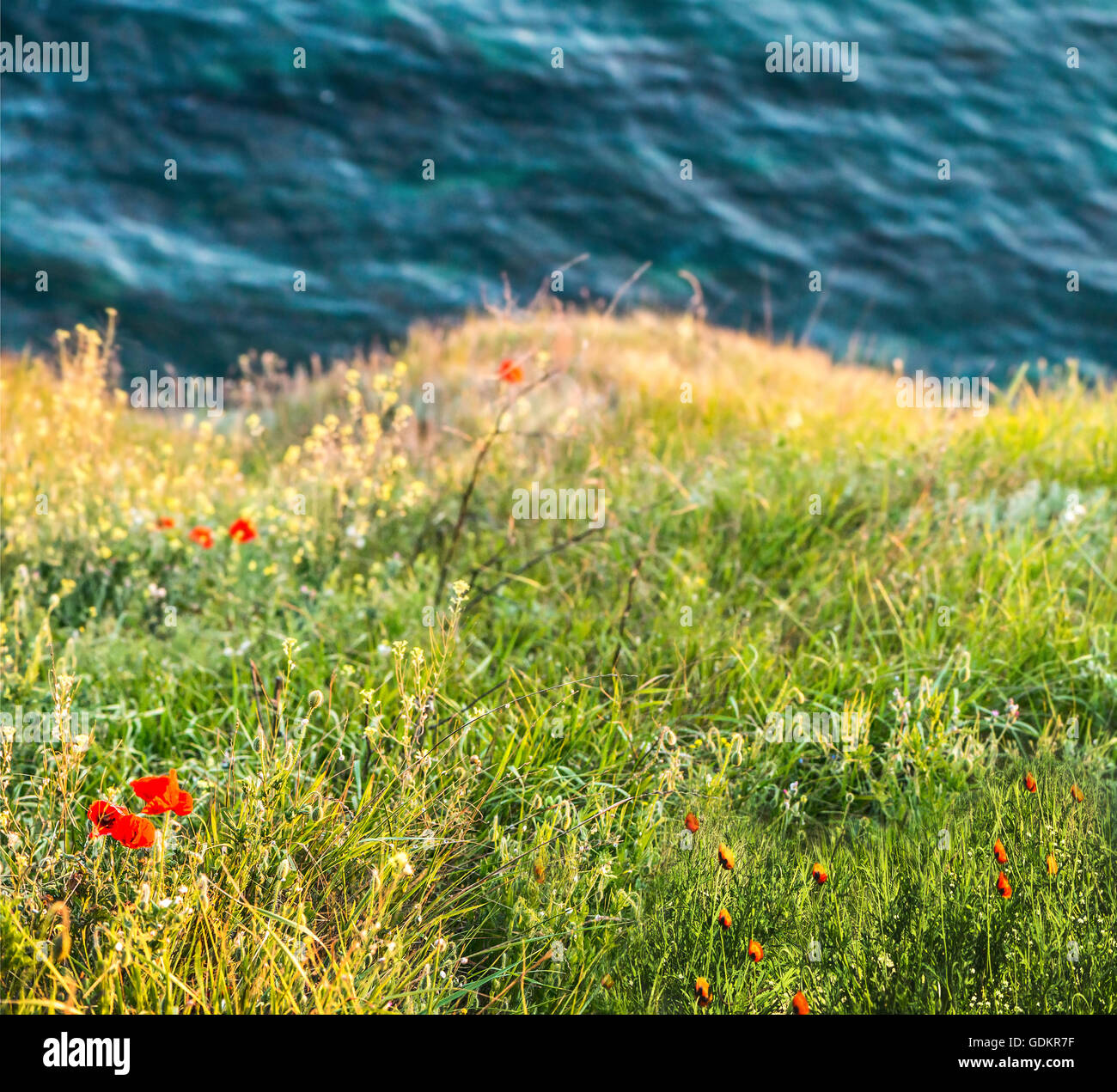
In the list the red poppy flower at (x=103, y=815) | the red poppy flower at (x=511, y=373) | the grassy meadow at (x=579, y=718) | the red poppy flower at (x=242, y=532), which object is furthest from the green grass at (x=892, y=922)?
the red poppy flower at (x=242, y=532)

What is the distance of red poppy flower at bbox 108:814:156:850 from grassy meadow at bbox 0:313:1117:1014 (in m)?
0.06

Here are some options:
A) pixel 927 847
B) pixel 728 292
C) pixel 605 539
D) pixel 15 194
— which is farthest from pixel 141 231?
pixel 927 847

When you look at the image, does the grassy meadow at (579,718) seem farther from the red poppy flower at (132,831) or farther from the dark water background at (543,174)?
the dark water background at (543,174)

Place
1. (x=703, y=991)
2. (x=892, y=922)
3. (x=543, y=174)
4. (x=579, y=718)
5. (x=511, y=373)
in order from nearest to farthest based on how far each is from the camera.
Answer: (x=703, y=991) < (x=892, y=922) < (x=579, y=718) < (x=511, y=373) < (x=543, y=174)

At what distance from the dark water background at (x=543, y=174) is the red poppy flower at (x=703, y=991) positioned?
27.0ft

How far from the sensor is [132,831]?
7.55 feet

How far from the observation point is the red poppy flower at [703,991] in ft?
Result: 7.25

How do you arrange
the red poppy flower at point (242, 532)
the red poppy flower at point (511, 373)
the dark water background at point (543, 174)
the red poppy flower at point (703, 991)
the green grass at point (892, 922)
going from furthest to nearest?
1. the dark water background at point (543, 174)
2. the red poppy flower at point (511, 373)
3. the red poppy flower at point (242, 532)
4. the green grass at point (892, 922)
5. the red poppy flower at point (703, 991)

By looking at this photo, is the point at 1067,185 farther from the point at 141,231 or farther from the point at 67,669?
the point at 67,669

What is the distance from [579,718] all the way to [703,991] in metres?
1.09

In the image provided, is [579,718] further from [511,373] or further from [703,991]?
[511,373]

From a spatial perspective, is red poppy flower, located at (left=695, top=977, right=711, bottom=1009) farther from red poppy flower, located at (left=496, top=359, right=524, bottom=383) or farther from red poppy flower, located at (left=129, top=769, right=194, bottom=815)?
red poppy flower, located at (left=496, top=359, right=524, bottom=383)

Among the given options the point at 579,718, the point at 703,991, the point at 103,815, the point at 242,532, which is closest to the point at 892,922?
the point at 703,991

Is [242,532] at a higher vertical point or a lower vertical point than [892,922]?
higher
